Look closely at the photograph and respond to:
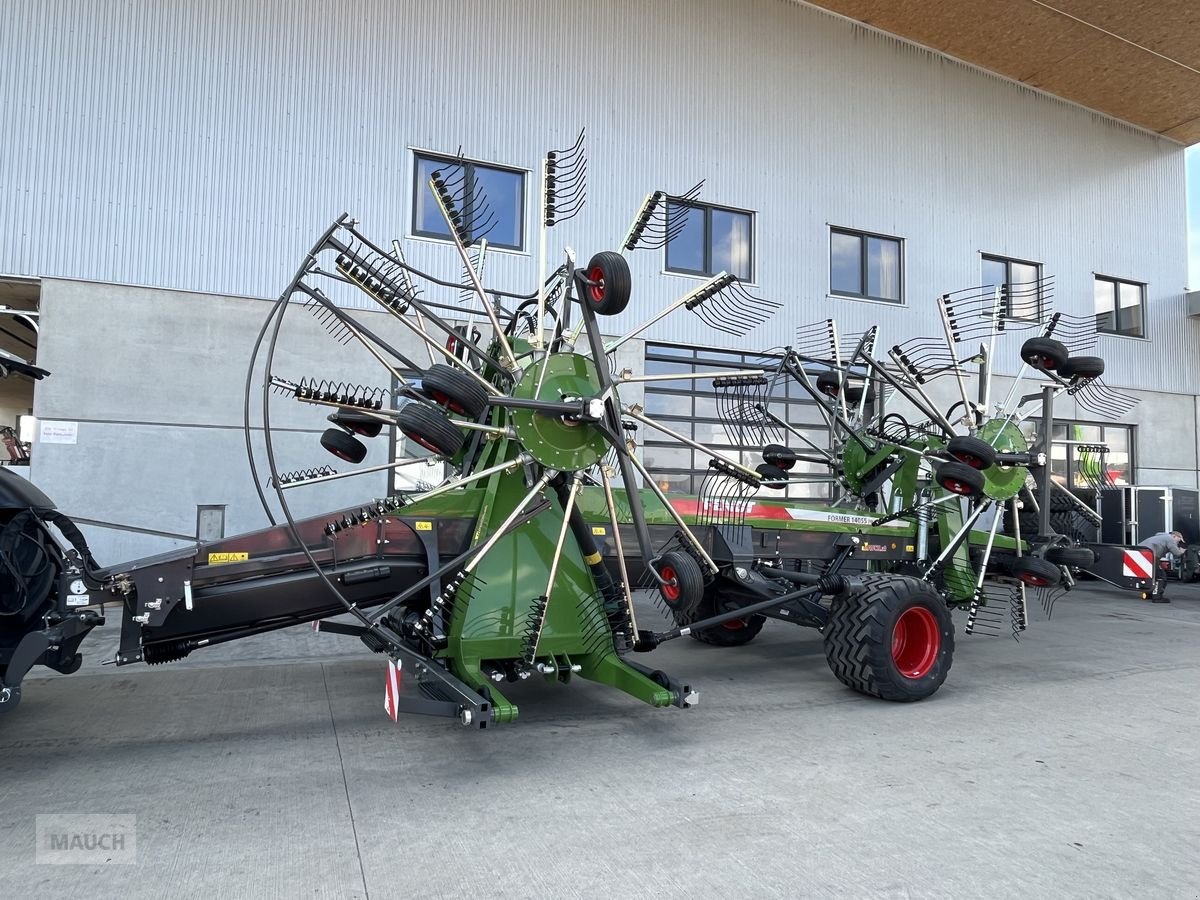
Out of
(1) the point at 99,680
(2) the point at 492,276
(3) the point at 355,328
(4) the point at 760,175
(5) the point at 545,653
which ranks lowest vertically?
(1) the point at 99,680

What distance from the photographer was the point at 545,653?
498cm

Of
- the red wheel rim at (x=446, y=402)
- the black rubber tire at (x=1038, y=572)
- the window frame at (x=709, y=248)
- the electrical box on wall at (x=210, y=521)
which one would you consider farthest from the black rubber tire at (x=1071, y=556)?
the electrical box on wall at (x=210, y=521)

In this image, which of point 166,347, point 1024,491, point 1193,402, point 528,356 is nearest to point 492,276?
point 166,347

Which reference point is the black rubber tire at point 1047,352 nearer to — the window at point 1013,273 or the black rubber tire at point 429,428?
the black rubber tire at point 429,428

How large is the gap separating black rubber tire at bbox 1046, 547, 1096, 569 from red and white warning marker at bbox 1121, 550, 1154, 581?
82cm

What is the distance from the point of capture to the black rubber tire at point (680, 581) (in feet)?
15.4

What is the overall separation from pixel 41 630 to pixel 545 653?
104 inches

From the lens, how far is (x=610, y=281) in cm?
454

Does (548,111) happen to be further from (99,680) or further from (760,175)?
(99,680)

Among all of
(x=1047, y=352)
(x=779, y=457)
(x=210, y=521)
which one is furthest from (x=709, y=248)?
(x=210, y=521)

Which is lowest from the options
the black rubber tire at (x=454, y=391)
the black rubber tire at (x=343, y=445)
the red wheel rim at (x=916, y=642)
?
the red wheel rim at (x=916, y=642)

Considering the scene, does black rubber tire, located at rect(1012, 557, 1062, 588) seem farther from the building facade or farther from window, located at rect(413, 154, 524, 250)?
window, located at rect(413, 154, 524, 250)

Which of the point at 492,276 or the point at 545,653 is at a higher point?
the point at 492,276

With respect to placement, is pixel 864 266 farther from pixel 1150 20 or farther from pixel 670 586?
pixel 670 586
